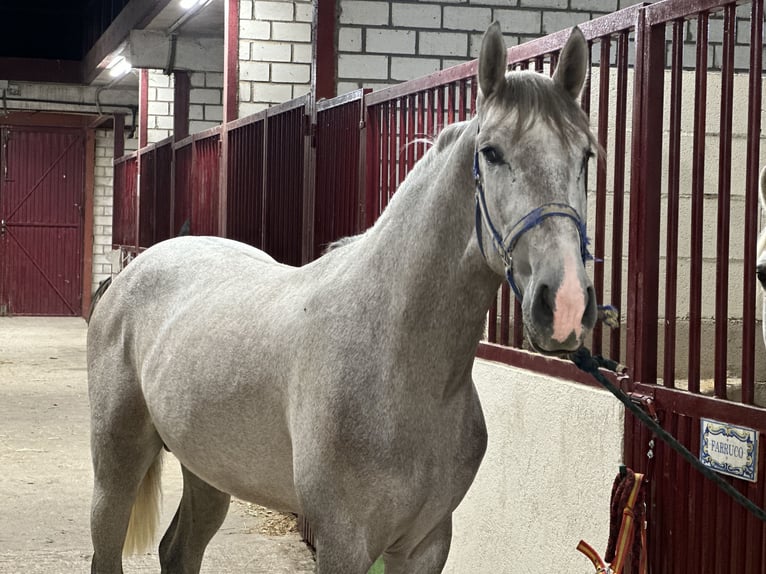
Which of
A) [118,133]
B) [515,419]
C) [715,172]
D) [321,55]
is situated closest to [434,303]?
[515,419]

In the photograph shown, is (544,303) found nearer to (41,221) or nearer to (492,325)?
(492,325)

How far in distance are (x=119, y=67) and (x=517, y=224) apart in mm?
12116

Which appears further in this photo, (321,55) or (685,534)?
(321,55)

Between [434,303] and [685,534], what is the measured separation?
2.56 feet

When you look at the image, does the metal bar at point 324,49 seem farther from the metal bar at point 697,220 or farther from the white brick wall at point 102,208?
the white brick wall at point 102,208

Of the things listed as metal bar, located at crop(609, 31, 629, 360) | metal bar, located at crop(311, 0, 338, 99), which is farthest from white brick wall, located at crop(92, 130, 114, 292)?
metal bar, located at crop(609, 31, 629, 360)

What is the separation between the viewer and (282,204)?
5.24m

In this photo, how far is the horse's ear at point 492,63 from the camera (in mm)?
1733

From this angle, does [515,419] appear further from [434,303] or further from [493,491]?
[434,303]

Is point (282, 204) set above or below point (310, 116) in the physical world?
below

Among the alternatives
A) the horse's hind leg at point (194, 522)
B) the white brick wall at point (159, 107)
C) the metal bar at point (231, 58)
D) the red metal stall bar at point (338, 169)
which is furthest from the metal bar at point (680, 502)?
the white brick wall at point (159, 107)

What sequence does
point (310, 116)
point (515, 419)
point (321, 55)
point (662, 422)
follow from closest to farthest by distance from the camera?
point (662, 422), point (515, 419), point (310, 116), point (321, 55)

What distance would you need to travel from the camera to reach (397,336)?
2.02 meters

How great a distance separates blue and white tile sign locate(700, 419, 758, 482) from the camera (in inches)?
78.8
